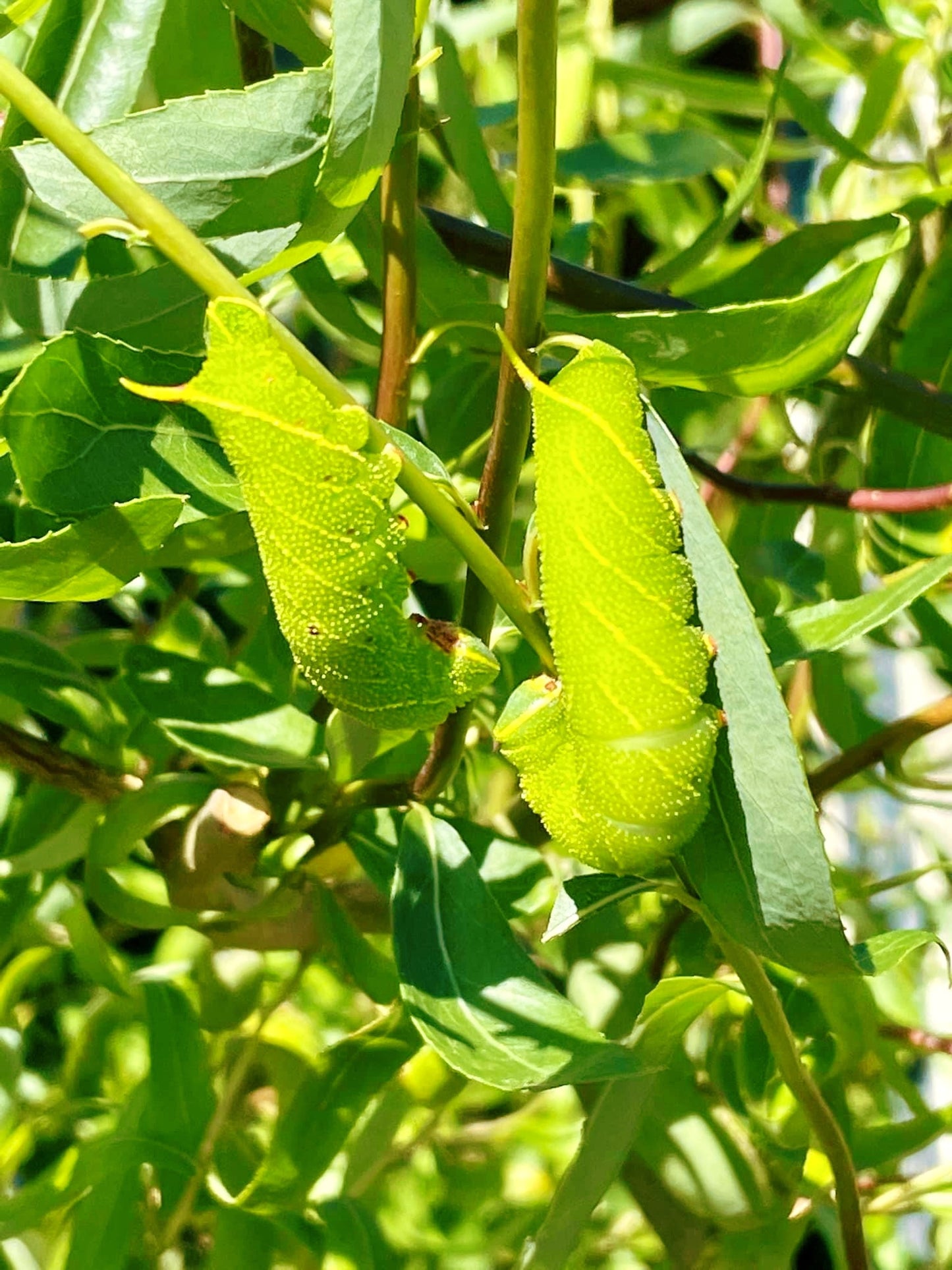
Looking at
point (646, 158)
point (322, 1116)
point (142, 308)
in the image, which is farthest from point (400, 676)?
point (646, 158)

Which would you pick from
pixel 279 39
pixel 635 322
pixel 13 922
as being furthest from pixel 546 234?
pixel 13 922

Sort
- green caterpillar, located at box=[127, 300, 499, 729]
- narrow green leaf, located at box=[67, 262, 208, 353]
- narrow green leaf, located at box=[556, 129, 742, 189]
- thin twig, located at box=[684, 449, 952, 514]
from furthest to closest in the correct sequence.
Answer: narrow green leaf, located at box=[556, 129, 742, 189], thin twig, located at box=[684, 449, 952, 514], narrow green leaf, located at box=[67, 262, 208, 353], green caterpillar, located at box=[127, 300, 499, 729]

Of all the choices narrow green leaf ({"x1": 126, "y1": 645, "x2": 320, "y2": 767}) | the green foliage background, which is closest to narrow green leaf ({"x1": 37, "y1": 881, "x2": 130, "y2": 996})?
the green foliage background

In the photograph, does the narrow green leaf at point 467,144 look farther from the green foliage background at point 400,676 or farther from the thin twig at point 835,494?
the thin twig at point 835,494

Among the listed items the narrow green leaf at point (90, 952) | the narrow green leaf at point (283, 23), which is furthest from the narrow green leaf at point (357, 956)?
the narrow green leaf at point (283, 23)

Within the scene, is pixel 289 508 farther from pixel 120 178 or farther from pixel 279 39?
pixel 279 39

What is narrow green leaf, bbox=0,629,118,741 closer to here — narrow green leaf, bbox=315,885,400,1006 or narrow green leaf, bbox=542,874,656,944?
narrow green leaf, bbox=315,885,400,1006

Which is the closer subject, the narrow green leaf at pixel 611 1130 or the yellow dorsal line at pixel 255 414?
the yellow dorsal line at pixel 255 414
